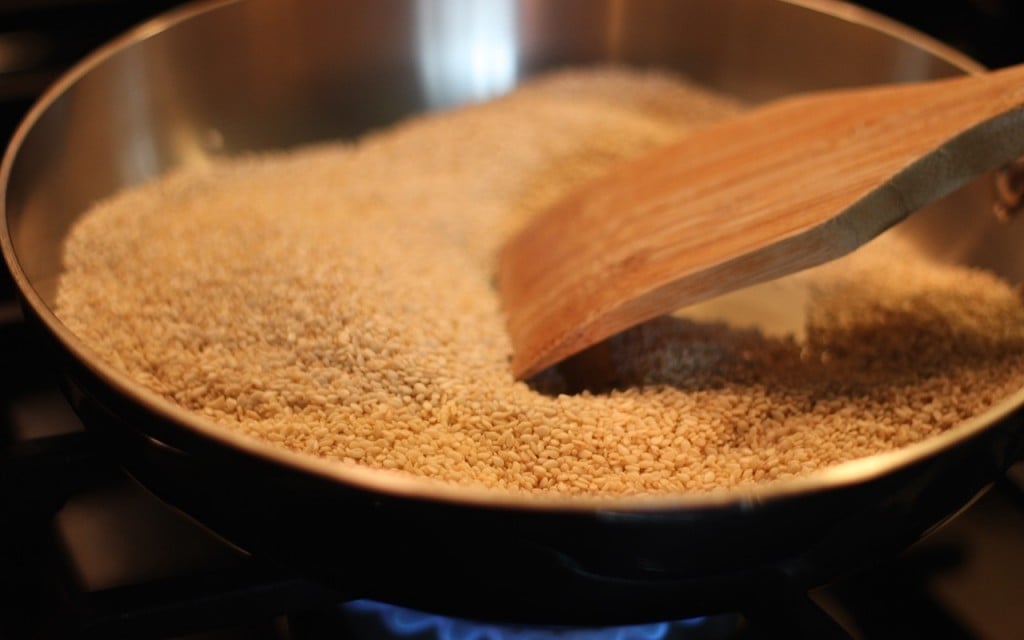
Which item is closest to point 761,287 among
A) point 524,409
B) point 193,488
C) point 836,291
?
point 836,291

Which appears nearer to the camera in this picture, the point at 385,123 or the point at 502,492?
the point at 502,492

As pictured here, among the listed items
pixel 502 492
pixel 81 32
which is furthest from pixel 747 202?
pixel 81 32

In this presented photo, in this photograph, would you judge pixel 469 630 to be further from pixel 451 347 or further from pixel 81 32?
pixel 81 32

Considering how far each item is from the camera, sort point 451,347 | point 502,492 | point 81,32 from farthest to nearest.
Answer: point 81,32 → point 451,347 → point 502,492

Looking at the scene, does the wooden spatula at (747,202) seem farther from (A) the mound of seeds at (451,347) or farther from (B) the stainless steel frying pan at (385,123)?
(B) the stainless steel frying pan at (385,123)

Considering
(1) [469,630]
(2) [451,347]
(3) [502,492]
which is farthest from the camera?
(2) [451,347]

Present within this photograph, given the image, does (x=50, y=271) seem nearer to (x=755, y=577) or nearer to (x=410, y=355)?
(x=410, y=355)
